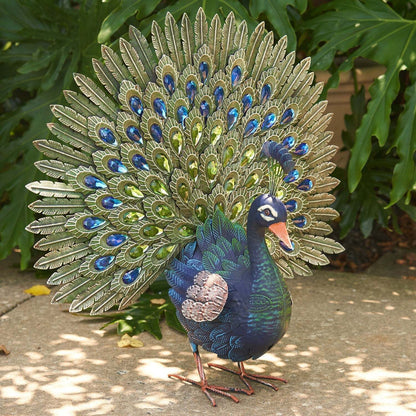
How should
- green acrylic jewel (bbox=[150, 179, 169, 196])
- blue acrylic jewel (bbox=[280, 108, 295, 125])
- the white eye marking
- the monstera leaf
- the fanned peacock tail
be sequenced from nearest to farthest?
the white eye marking
the fanned peacock tail
green acrylic jewel (bbox=[150, 179, 169, 196])
blue acrylic jewel (bbox=[280, 108, 295, 125])
the monstera leaf

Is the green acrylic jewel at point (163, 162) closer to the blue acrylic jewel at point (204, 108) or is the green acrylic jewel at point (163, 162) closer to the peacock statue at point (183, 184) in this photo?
the peacock statue at point (183, 184)

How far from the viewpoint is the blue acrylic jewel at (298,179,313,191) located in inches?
156

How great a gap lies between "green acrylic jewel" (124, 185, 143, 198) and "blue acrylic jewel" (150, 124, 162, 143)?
28 centimetres

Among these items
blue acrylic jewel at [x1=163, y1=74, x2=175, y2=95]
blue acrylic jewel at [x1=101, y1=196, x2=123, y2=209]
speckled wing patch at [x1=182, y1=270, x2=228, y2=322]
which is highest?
blue acrylic jewel at [x1=163, y1=74, x2=175, y2=95]

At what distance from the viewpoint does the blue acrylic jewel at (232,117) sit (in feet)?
12.3

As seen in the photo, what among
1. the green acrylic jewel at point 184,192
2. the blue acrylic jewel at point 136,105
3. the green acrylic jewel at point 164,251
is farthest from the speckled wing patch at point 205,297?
the blue acrylic jewel at point 136,105

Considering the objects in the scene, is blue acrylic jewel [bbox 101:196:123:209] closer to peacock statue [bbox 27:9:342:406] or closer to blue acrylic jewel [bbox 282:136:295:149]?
peacock statue [bbox 27:9:342:406]

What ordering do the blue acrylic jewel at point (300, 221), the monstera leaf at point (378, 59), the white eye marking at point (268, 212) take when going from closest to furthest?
the white eye marking at point (268, 212) < the blue acrylic jewel at point (300, 221) < the monstera leaf at point (378, 59)

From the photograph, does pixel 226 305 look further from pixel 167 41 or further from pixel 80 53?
pixel 80 53

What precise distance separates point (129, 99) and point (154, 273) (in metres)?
0.96

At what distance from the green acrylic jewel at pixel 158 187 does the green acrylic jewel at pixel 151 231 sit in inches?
7.5

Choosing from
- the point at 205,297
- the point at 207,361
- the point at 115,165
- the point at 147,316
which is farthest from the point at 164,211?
the point at 147,316

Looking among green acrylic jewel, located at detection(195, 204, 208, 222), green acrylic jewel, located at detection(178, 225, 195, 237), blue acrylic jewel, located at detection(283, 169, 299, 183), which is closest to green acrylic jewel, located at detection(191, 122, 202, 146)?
green acrylic jewel, located at detection(195, 204, 208, 222)

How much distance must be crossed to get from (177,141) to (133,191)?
360 millimetres
